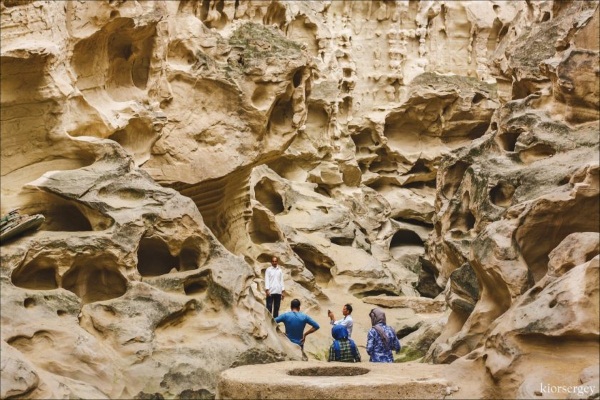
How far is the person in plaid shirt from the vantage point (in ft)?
38.3

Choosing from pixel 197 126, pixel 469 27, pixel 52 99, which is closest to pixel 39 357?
pixel 52 99

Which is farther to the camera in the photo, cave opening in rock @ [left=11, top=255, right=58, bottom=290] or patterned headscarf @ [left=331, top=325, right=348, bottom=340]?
patterned headscarf @ [left=331, top=325, right=348, bottom=340]

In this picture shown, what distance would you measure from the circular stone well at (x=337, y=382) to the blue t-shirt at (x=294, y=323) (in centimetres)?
243

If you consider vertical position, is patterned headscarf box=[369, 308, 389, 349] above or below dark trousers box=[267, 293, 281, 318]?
below

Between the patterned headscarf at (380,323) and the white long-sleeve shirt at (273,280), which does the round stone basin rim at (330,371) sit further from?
the white long-sleeve shirt at (273,280)

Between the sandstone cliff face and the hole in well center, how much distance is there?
1081mm

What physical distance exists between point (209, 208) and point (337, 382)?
8.99m

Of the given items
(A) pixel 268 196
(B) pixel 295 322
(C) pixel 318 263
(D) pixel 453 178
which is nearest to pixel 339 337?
(B) pixel 295 322

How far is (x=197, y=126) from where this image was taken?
16547mm

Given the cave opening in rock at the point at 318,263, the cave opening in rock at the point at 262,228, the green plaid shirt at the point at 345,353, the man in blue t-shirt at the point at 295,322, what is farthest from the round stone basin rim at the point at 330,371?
the cave opening in rock at the point at 318,263

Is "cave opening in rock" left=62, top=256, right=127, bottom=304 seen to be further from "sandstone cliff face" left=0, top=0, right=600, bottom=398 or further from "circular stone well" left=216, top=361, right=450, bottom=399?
"circular stone well" left=216, top=361, right=450, bottom=399

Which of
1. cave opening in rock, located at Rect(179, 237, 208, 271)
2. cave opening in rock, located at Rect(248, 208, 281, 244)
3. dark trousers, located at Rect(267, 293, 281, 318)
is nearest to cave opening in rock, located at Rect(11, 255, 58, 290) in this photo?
cave opening in rock, located at Rect(179, 237, 208, 271)

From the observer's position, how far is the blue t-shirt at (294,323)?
13.0m

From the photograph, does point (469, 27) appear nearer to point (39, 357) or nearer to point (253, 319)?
point (253, 319)
